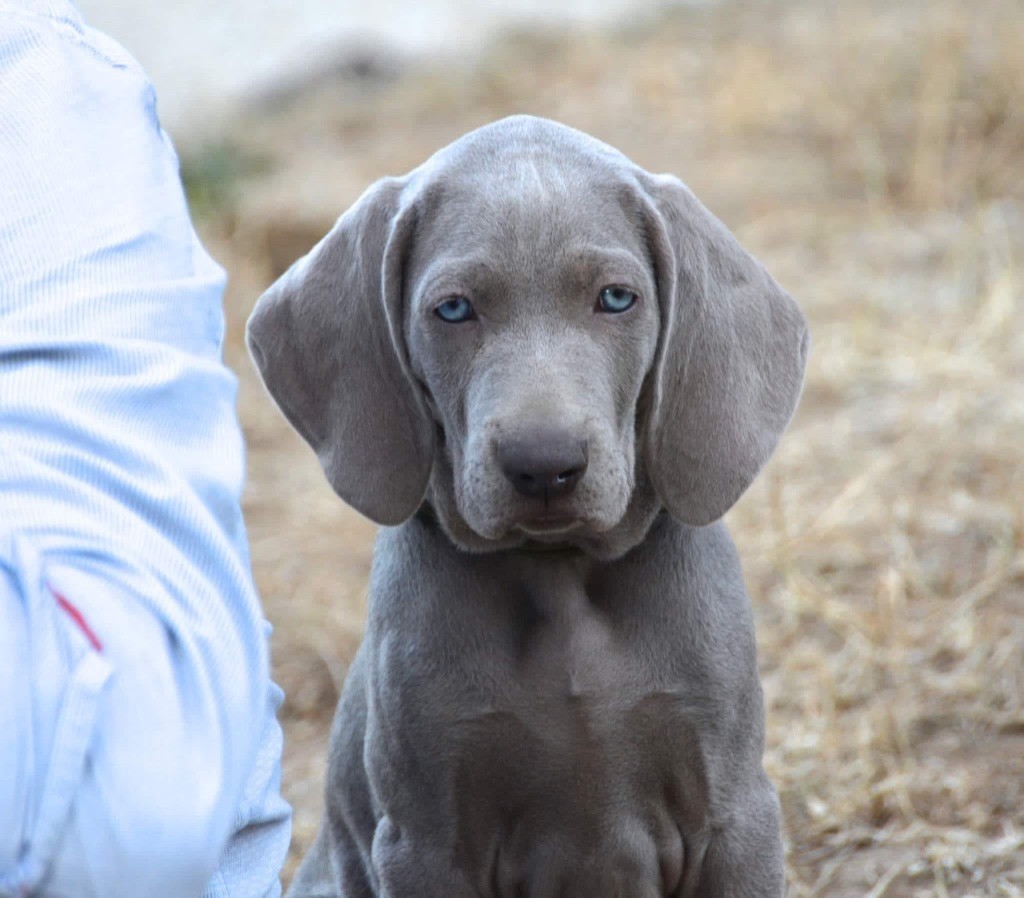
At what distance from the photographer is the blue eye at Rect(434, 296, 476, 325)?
2.15 meters

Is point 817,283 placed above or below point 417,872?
below

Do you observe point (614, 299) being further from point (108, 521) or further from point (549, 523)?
point (108, 521)

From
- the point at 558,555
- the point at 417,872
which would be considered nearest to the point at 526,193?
the point at 558,555

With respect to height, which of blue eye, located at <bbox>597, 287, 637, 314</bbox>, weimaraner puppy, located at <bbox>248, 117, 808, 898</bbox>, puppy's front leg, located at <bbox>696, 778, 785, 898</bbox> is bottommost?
puppy's front leg, located at <bbox>696, 778, 785, 898</bbox>

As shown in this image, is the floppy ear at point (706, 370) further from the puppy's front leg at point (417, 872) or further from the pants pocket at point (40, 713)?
the pants pocket at point (40, 713)

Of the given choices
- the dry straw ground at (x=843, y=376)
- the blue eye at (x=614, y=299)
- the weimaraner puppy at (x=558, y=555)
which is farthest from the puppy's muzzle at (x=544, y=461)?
the dry straw ground at (x=843, y=376)

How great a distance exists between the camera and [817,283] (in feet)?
21.1

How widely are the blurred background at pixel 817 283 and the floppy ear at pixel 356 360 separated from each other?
52.1 inches

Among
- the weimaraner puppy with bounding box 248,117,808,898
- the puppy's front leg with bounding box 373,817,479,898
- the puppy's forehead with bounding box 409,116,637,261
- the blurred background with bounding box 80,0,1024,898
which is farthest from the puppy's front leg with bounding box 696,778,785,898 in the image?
the puppy's forehead with bounding box 409,116,637,261

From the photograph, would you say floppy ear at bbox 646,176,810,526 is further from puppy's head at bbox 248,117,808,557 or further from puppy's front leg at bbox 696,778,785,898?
puppy's front leg at bbox 696,778,785,898

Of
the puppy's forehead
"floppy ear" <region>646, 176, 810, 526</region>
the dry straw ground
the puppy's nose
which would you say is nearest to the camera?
the puppy's nose

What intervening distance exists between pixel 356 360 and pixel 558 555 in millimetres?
405

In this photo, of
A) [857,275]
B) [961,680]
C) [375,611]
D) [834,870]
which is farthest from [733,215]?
[375,611]

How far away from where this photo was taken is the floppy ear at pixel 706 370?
2229 millimetres
